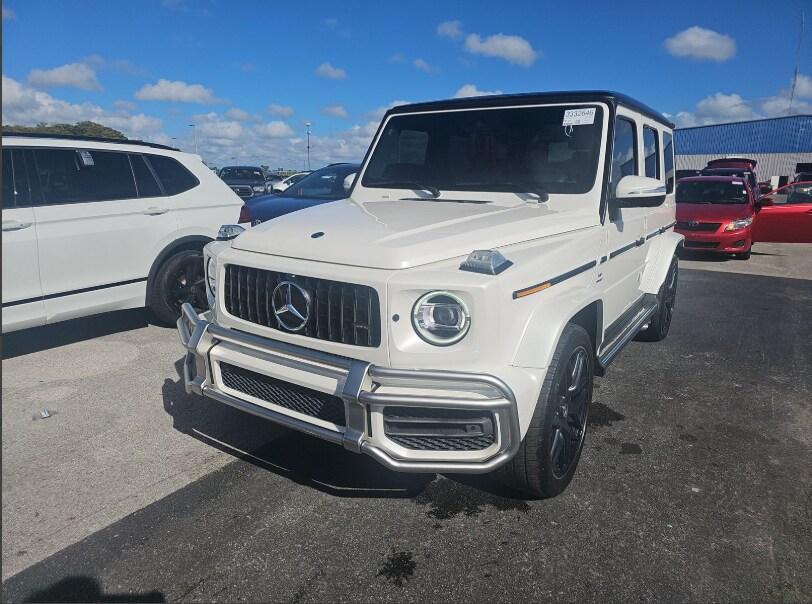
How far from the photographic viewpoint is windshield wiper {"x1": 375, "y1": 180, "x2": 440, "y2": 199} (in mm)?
3809

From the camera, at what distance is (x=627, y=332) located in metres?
4.18

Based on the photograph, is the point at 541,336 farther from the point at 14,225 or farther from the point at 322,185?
the point at 322,185

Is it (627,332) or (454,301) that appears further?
(627,332)

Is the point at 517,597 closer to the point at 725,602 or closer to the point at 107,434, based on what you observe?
the point at 725,602

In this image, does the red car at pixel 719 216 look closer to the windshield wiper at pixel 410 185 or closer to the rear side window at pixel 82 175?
the windshield wiper at pixel 410 185

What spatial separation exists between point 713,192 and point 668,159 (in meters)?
7.35

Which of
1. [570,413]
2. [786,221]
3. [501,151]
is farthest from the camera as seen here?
[786,221]

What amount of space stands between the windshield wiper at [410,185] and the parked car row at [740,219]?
907 centimetres

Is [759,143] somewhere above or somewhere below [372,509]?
above

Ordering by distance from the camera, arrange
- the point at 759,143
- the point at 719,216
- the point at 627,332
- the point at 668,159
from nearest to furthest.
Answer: the point at 627,332
the point at 668,159
the point at 719,216
the point at 759,143

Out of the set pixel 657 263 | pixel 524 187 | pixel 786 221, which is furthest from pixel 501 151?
pixel 786 221

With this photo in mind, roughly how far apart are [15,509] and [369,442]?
1875 mm

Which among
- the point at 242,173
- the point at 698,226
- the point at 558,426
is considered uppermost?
the point at 242,173

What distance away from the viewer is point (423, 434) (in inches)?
95.1
